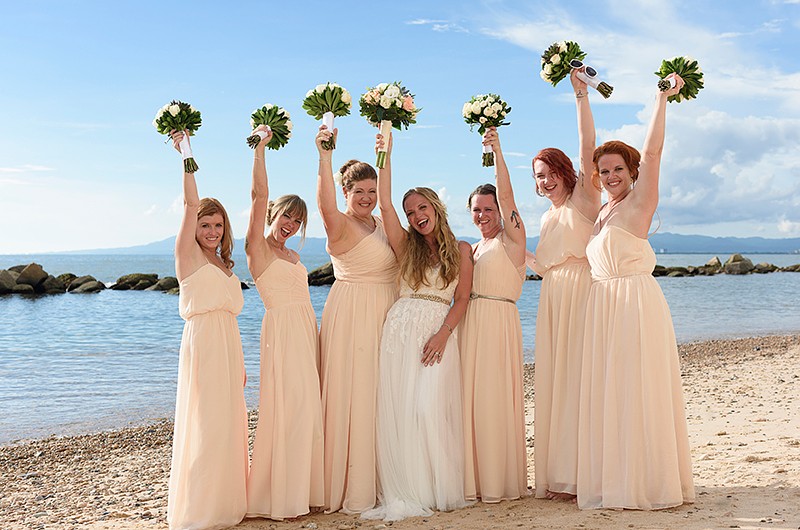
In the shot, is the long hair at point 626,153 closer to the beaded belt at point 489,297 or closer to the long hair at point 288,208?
the beaded belt at point 489,297

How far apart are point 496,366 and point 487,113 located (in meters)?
2.05

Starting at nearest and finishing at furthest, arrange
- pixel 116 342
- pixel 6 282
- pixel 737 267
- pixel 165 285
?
pixel 116 342, pixel 6 282, pixel 165 285, pixel 737 267

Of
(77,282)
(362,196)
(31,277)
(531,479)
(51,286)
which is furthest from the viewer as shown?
(77,282)

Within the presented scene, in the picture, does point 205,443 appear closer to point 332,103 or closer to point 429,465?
point 429,465

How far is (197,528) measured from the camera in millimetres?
5660

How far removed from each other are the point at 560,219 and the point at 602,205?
35 cm

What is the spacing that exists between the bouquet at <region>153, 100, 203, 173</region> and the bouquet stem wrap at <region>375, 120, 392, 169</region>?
55.8 inches

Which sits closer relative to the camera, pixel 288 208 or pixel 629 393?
pixel 629 393

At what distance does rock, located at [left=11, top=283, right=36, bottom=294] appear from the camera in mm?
46062

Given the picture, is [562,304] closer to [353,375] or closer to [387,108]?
[353,375]

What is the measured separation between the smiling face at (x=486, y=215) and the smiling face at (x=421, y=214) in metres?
0.41

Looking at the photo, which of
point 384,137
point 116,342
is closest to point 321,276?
point 116,342

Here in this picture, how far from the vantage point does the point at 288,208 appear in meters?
6.10

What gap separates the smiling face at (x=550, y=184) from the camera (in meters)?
6.11
